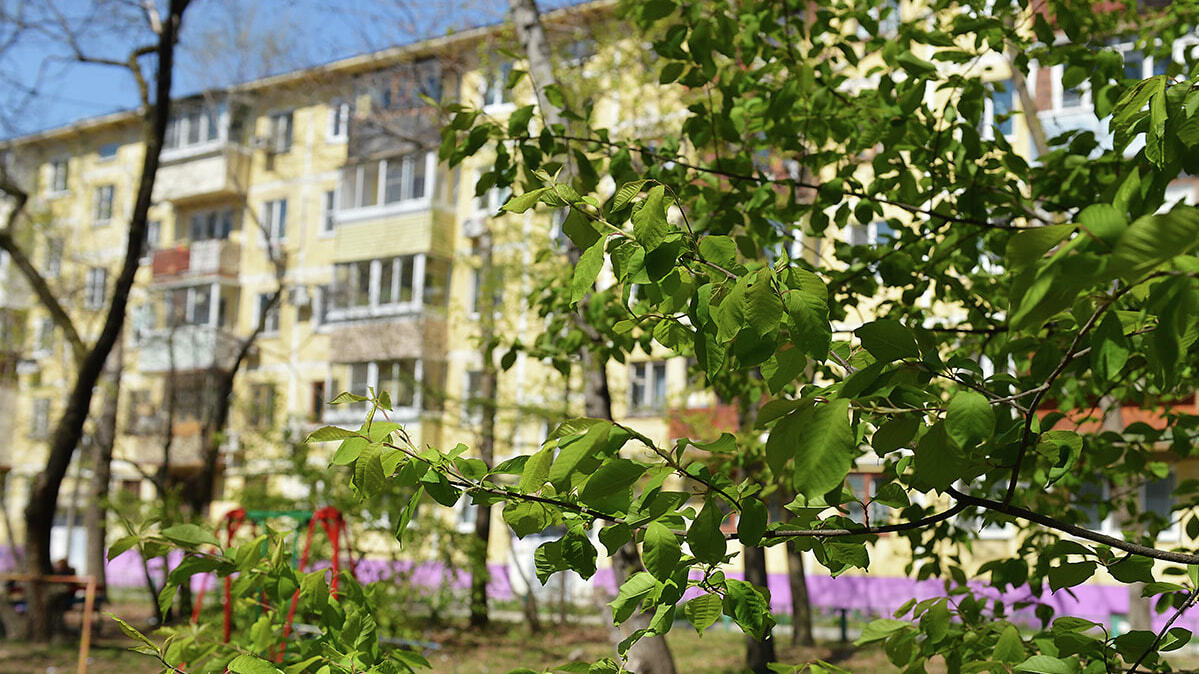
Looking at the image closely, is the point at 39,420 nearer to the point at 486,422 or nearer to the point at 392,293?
the point at 392,293

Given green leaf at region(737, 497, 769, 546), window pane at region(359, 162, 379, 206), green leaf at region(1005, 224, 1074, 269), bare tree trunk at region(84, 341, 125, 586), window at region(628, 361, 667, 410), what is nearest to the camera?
green leaf at region(1005, 224, 1074, 269)

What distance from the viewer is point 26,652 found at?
44.2 feet

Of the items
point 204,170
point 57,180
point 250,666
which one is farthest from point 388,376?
point 250,666

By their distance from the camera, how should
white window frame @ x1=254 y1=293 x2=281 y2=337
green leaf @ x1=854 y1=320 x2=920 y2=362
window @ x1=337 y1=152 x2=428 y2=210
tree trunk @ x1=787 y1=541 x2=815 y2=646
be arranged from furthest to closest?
white window frame @ x1=254 y1=293 x2=281 y2=337 < window @ x1=337 y1=152 x2=428 y2=210 < tree trunk @ x1=787 y1=541 x2=815 y2=646 < green leaf @ x1=854 y1=320 x2=920 y2=362

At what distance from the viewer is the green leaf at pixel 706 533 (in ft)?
5.57

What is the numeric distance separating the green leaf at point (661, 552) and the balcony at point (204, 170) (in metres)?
35.3

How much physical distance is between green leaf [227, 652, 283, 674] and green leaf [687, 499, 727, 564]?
0.97 meters

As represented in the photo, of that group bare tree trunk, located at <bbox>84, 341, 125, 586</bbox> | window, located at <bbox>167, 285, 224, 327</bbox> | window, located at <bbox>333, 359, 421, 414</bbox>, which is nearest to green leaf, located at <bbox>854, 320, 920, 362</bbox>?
bare tree trunk, located at <bbox>84, 341, 125, 586</bbox>

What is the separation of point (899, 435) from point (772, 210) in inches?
92.1

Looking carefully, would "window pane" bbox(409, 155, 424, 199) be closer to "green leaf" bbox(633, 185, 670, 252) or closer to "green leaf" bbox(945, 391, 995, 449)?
"green leaf" bbox(633, 185, 670, 252)

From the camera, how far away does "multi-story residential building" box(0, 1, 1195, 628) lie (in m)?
25.1

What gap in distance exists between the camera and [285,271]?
33.2 m

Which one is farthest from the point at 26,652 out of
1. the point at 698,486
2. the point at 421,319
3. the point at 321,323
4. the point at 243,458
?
the point at 321,323

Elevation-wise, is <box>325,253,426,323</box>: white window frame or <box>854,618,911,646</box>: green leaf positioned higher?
<box>325,253,426,323</box>: white window frame
